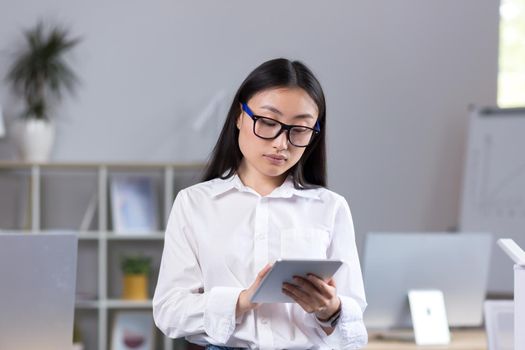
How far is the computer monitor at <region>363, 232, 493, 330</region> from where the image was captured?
118 inches

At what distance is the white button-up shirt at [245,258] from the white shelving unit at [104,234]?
319 centimetres

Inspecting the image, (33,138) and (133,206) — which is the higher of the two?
(33,138)

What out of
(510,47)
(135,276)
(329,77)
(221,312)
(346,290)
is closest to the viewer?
(221,312)

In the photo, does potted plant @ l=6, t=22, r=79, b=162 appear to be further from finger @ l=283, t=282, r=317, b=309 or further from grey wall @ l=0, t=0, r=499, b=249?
finger @ l=283, t=282, r=317, b=309

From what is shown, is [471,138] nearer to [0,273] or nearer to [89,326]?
[89,326]

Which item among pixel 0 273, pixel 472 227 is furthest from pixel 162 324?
pixel 472 227

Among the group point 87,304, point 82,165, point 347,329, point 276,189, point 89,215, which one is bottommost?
point 87,304

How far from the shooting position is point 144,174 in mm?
5336

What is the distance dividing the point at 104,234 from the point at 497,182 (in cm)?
210

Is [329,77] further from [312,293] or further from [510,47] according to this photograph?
[312,293]

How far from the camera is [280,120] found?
1763 mm

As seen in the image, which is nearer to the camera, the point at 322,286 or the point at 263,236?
A: the point at 322,286

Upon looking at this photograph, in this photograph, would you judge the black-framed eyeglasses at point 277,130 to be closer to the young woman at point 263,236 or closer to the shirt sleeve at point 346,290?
the young woman at point 263,236

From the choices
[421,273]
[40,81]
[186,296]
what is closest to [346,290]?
[186,296]
